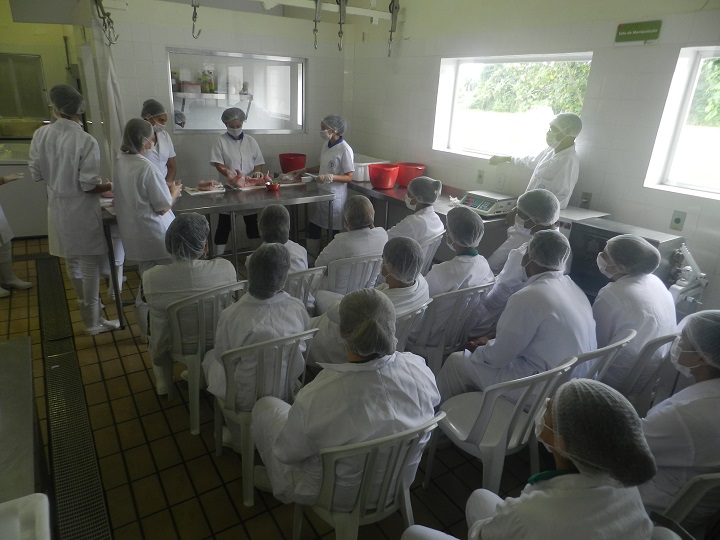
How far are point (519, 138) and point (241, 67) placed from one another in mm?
2963

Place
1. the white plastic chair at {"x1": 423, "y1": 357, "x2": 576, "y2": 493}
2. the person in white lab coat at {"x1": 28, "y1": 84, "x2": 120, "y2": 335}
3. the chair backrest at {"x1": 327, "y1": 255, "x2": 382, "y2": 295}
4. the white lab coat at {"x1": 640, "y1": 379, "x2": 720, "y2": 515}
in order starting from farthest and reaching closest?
the person in white lab coat at {"x1": 28, "y1": 84, "x2": 120, "y2": 335} < the chair backrest at {"x1": 327, "y1": 255, "x2": 382, "y2": 295} < the white plastic chair at {"x1": 423, "y1": 357, "x2": 576, "y2": 493} < the white lab coat at {"x1": 640, "y1": 379, "x2": 720, "y2": 515}

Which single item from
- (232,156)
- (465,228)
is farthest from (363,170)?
(465,228)

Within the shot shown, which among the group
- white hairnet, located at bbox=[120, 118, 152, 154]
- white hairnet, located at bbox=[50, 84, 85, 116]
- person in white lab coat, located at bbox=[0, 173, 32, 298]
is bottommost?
person in white lab coat, located at bbox=[0, 173, 32, 298]

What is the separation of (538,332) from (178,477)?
173 cm

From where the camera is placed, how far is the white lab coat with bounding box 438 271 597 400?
188 centimetres

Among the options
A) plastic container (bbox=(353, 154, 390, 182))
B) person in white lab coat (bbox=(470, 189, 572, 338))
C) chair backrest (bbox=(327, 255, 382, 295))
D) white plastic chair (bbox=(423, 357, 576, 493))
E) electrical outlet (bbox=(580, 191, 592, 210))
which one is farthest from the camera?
plastic container (bbox=(353, 154, 390, 182))

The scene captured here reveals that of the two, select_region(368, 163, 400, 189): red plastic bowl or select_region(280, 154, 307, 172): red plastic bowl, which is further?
select_region(280, 154, 307, 172): red plastic bowl

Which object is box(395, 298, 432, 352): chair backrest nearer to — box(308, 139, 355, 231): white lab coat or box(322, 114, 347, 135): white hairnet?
box(308, 139, 355, 231): white lab coat

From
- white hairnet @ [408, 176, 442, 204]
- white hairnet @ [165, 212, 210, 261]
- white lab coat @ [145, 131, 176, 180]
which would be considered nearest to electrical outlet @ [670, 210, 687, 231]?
white hairnet @ [408, 176, 442, 204]

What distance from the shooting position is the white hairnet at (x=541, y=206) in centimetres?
270

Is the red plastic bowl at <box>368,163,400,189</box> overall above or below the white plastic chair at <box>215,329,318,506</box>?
above

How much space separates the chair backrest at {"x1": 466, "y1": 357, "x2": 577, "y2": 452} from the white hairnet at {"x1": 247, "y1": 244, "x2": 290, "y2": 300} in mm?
892

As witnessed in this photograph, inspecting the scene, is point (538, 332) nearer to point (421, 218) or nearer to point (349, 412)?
point (349, 412)

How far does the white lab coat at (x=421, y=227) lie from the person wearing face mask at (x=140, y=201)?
1.54 metres
